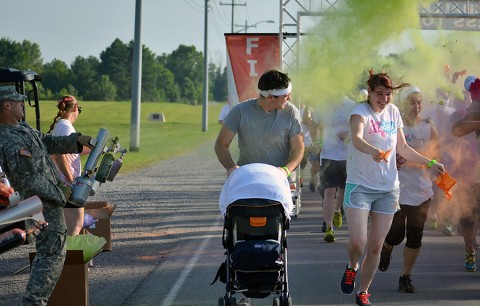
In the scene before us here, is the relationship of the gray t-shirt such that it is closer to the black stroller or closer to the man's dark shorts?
the black stroller

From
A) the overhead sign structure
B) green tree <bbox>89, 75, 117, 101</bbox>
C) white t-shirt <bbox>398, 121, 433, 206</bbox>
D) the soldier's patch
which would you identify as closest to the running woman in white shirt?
white t-shirt <bbox>398, 121, 433, 206</bbox>

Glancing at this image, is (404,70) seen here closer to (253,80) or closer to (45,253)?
(253,80)

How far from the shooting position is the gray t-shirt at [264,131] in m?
8.32

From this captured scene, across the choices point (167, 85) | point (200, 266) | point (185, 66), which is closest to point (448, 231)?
point (200, 266)

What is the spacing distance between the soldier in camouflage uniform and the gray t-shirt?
1738 millimetres

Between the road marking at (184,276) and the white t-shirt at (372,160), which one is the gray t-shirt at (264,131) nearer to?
the white t-shirt at (372,160)

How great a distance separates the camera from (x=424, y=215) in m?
9.66

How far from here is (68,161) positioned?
32.8ft

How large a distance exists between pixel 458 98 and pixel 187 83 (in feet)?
563

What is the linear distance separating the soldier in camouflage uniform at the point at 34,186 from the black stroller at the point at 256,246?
1.21m

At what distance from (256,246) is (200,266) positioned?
12.5 feet

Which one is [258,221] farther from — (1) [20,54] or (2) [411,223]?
(1) [20,54]

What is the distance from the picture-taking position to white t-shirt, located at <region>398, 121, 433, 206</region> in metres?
9.63

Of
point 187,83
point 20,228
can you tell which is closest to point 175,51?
point 187,83
